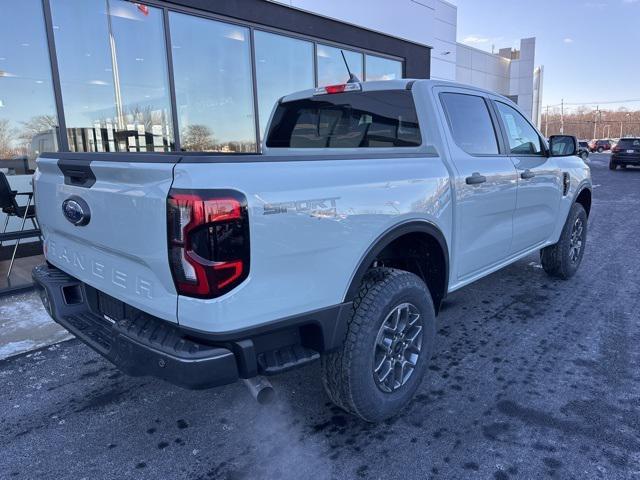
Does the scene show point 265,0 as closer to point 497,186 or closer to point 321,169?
point 497,186

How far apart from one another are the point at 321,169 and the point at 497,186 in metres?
1.86

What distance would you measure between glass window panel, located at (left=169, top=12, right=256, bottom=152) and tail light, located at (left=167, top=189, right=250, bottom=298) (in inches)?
246

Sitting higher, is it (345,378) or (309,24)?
(309,24)

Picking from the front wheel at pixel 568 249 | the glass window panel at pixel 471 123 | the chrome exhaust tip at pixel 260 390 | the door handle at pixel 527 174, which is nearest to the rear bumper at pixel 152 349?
the chrome exhaust tip at pixel 260 390

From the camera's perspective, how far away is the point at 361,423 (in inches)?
105

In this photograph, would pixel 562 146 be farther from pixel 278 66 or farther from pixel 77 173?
pixel 278 66

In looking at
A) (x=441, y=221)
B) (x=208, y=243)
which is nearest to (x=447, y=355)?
(x=441, y=221)

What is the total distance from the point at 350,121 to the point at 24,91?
17.7ft

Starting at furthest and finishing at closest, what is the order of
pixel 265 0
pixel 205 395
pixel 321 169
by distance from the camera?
pixel 265 0 < pixel 205 395 < pixel 321 169

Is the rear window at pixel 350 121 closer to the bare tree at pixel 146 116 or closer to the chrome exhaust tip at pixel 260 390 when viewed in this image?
the chrome exhaust tip at pixel 260 390

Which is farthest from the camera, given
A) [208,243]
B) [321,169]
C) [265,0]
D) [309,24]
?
[309,24]

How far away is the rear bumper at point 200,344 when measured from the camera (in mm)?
1866

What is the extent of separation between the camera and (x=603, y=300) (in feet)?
14.9

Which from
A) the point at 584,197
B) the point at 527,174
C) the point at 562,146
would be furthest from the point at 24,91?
the point at 584,197
